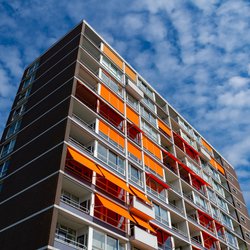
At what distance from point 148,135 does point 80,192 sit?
623 inches

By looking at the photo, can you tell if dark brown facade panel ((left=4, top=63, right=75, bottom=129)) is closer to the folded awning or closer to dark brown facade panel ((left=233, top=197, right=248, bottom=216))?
the folded awning

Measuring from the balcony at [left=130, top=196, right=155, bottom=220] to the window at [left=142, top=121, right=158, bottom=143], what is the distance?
475 inches

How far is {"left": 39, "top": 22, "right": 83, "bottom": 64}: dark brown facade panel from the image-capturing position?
4131cm

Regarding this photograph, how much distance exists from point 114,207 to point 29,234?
23.4ft

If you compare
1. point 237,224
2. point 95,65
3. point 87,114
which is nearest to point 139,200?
point 87,114

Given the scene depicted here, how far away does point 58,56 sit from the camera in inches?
1614

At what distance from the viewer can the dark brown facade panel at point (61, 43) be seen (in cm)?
4131

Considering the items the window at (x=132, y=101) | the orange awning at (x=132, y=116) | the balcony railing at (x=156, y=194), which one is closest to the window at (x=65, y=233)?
the balcony railing at (x=156, y=194)

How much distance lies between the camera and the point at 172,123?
50.6m

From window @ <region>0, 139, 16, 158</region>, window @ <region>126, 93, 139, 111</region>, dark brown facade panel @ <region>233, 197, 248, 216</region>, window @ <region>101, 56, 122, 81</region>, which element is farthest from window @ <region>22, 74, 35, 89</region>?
dark brown facade panel @ <region>233, 197, 248, 216</region>

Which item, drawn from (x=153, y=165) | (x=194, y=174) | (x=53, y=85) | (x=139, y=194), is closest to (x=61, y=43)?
(x=53, y=85)

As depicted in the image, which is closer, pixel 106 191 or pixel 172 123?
pixel 106 191

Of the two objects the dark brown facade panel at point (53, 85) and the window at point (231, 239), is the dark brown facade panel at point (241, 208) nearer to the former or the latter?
the window at point (231, 239)

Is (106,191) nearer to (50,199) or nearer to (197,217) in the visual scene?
(50,199)
